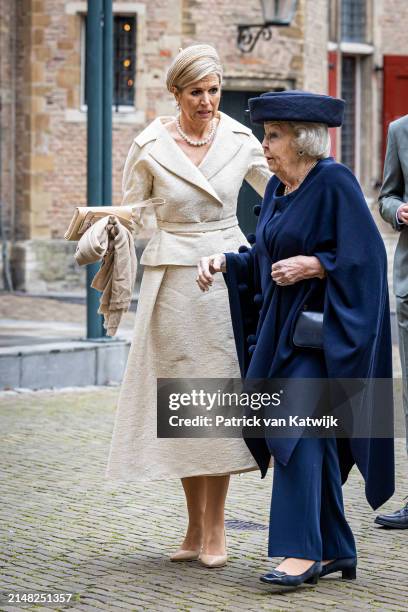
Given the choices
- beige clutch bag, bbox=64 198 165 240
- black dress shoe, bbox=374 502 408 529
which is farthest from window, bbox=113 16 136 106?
beige clutch bag, bbox=64 198 165 240

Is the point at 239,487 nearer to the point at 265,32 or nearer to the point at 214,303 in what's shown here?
the point at 214,303

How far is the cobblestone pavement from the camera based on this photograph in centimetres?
518

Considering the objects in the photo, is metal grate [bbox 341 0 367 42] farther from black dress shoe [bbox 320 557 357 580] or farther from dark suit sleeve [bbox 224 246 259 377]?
black dress shoe [bbox 320 557 357 580]

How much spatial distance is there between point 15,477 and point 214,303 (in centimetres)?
234

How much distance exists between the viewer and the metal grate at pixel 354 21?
2459cm

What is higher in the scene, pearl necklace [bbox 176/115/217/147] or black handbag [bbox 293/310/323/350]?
pearl necklace [bbox 176/115/217/147]

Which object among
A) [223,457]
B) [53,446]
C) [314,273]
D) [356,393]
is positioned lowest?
[53,446]

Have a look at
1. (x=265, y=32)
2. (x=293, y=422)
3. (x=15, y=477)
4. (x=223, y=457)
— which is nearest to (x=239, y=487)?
(x=15, y=477)

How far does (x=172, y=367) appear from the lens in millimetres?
5879

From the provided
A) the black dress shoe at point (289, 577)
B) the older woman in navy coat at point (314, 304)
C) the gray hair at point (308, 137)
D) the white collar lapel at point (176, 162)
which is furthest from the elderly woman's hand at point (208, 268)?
the black dress shoe at point (289, 577)

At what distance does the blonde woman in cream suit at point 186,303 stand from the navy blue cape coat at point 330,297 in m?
0.32

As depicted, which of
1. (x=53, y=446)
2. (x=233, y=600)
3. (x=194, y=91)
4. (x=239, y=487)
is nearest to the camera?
(x=233, y=600)

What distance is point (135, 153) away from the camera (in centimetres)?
592

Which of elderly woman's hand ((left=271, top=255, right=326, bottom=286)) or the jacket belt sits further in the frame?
the jacket belt
